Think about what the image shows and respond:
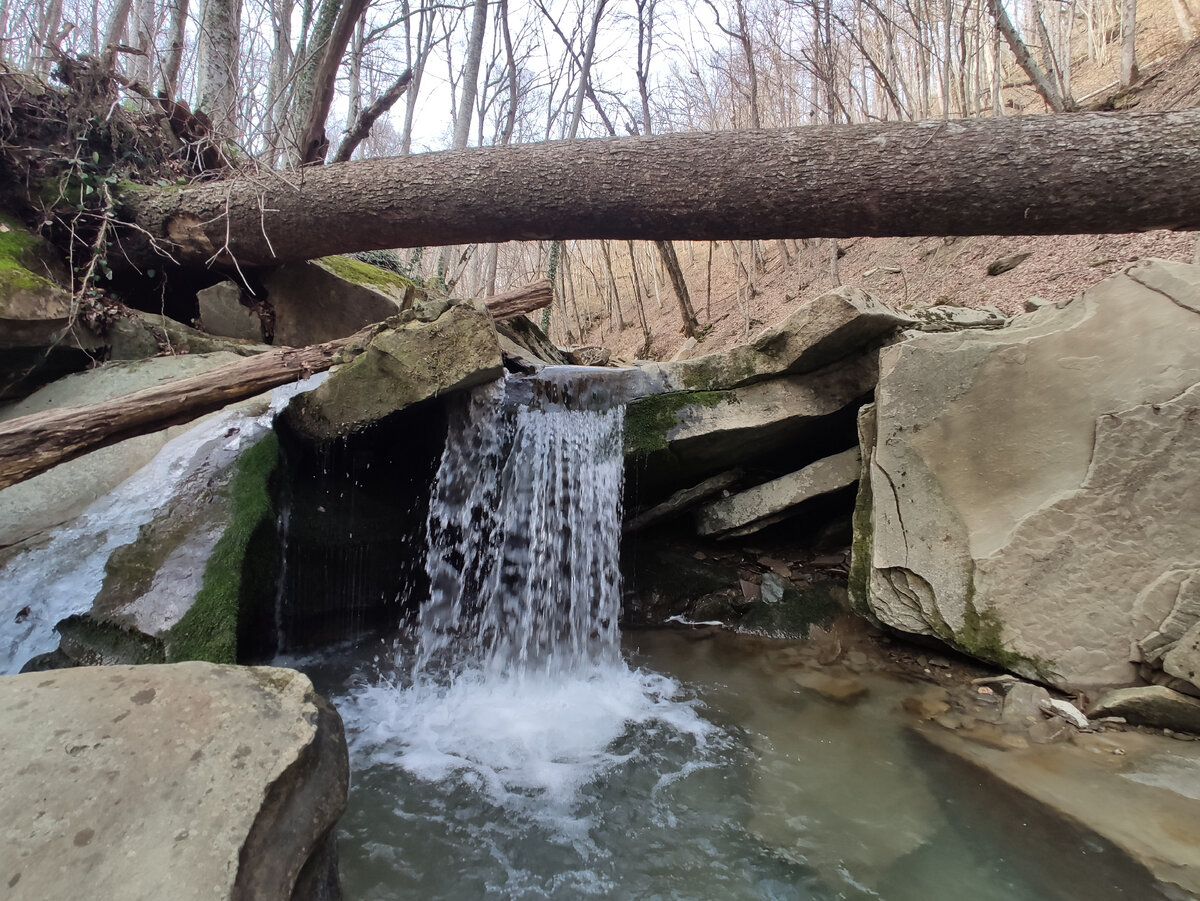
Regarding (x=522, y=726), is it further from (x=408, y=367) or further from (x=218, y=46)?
(x=218, y=46)

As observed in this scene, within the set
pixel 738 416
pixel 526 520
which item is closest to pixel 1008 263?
pixel 738 416

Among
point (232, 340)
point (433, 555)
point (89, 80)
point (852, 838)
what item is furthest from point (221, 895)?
point (89, 80)

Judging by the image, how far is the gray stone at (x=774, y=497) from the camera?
4.36 m

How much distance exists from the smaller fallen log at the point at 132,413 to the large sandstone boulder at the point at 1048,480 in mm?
3630

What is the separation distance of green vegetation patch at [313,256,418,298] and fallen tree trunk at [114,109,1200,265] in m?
0.58

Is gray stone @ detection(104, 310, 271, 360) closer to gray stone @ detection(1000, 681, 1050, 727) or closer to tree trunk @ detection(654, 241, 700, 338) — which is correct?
tree trunk @ detection(654, 241, 700, 338)

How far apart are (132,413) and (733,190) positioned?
3774 millimetres

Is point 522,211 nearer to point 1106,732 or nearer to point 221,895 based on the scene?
point 221,895

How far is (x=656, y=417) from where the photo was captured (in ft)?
14.9

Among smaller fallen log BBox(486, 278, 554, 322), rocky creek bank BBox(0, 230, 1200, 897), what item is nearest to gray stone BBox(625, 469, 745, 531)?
rocky creek bank BBox(0, 230, 1200, 897)

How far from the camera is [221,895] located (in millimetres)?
1271

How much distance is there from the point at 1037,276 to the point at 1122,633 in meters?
6.09

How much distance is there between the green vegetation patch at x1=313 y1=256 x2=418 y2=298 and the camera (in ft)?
18.8

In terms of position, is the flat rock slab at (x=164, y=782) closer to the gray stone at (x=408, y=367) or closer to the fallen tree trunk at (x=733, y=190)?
the gray stone at (x=408, y=367)
